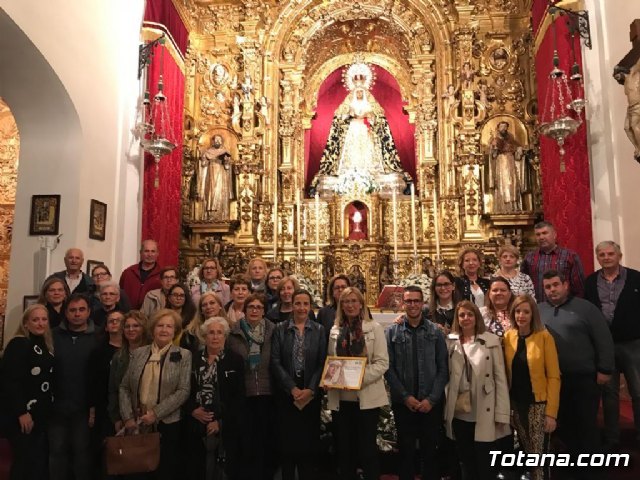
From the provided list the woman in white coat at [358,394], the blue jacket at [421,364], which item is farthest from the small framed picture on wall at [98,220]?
the blue jacket at [421,364]

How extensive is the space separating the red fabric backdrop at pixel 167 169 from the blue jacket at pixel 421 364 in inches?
230

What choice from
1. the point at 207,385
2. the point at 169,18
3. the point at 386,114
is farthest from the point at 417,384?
the point at 386,114

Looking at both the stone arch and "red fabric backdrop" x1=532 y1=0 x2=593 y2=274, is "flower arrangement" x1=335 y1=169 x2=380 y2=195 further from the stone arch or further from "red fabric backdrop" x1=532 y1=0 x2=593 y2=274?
the stone arch

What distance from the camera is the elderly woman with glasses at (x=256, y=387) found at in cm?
385

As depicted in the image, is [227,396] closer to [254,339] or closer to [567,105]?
[254,339]

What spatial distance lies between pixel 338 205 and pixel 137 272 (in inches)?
196

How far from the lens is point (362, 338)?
12.4 ft

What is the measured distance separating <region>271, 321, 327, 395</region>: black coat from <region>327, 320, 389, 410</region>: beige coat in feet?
0.33

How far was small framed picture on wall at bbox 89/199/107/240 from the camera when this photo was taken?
23.5ft

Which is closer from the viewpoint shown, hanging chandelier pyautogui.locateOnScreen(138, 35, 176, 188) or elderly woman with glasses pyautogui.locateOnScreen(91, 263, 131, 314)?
elderly woman with glasses pyautogui.locateOnScreen(91, 263, 131, 314)

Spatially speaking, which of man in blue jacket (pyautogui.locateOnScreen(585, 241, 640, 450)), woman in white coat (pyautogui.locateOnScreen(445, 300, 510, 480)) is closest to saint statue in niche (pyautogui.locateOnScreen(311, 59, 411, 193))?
man in blue jacket (pyautogui.locateOnScreen(585, 241, 640, 450))

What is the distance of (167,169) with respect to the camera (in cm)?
927

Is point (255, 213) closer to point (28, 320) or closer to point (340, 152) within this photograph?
point (340, 152)

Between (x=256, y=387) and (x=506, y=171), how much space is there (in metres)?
7.48
